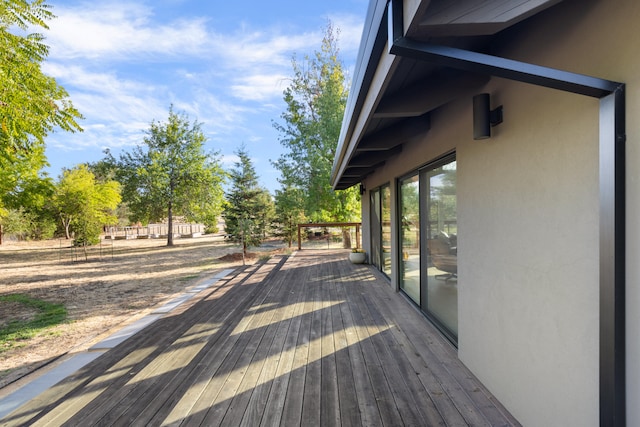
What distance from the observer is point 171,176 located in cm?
1836

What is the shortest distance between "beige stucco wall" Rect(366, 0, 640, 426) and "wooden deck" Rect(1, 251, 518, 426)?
418 millimetres

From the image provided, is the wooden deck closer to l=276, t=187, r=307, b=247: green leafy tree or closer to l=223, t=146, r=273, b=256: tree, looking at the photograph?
l=276, t=187, r=307, b=247: green leafy tree

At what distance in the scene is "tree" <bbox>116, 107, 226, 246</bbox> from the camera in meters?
18.2

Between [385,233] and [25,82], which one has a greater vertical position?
[25,82]

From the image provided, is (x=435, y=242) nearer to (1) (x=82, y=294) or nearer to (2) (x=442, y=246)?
(2) (x=442, y=246)

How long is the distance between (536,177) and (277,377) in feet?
7.43

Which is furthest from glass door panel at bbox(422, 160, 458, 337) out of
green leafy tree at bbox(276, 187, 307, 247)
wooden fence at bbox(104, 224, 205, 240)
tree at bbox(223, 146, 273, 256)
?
wooden fence at bbox(104, 224, 205, 240)

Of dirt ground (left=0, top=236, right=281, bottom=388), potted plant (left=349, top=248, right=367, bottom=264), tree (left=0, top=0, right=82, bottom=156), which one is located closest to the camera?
dirt ground (left=0, top=236, right=281, bottom=388)

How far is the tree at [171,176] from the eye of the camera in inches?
716

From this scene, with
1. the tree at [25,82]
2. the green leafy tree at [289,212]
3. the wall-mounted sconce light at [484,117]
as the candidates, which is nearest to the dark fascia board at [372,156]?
the wall-mounted sconce light at [484,117]

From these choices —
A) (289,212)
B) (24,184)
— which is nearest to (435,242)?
(24,184)

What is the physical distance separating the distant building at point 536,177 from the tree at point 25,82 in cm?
402

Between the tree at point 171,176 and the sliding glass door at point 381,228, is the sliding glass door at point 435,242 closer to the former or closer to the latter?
the sliding glass door at point 381,228

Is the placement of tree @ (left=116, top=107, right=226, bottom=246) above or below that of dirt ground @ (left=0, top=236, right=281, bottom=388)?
above
